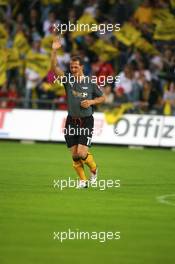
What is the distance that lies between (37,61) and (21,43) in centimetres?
79

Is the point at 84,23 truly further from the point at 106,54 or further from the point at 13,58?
the point at 13,58

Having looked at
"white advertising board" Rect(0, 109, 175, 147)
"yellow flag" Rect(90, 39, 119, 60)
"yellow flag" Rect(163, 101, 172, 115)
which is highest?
"yellow flag" Rect(90, 39, 119, 60)

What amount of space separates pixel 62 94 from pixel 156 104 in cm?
275

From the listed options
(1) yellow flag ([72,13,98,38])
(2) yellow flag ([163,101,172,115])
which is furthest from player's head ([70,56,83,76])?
(1) yellow flag ([72,13,98,38])

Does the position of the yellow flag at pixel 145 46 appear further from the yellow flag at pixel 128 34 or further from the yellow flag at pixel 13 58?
the yellow flag at pixel 13 58

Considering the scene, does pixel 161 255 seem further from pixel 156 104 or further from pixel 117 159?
pixel 156 104

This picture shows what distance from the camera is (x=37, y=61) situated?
28.3m

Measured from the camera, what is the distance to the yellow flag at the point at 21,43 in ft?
93.5

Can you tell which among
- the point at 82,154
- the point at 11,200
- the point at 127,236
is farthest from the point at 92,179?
the point at 127,236
